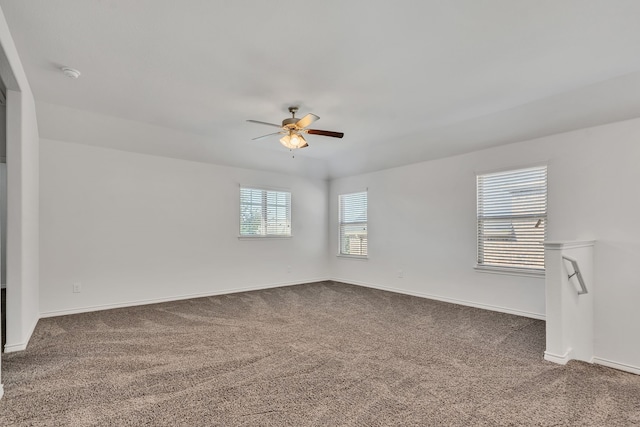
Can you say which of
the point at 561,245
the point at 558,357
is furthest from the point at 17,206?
the point at 558,357

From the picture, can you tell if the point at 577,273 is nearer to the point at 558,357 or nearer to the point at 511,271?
the point at 558,357

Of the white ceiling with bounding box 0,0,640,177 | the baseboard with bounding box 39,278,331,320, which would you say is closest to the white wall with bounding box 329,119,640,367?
the white ceiling with bounding box 0,0,640,177

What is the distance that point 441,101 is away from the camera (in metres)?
3.92

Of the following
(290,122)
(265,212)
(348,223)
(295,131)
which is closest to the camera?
(290,122)

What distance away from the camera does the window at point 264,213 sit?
20.9ft

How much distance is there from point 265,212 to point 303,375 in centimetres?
425

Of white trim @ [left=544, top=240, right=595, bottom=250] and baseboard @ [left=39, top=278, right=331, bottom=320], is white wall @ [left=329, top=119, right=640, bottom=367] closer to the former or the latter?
white trim @ [left=544, top=240, right=595, bottom=250]

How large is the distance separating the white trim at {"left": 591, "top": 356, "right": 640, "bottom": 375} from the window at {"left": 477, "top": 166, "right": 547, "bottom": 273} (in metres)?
1.25

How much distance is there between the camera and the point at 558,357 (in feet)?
9.79

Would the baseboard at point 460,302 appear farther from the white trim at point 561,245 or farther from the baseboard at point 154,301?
the baseboard at point 154,301

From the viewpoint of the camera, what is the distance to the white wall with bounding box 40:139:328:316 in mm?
4551

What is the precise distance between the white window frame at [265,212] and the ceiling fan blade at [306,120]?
9.23ft

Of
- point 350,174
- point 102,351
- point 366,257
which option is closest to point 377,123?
point 350,174

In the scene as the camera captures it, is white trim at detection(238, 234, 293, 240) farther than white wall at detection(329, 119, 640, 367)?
Yes
